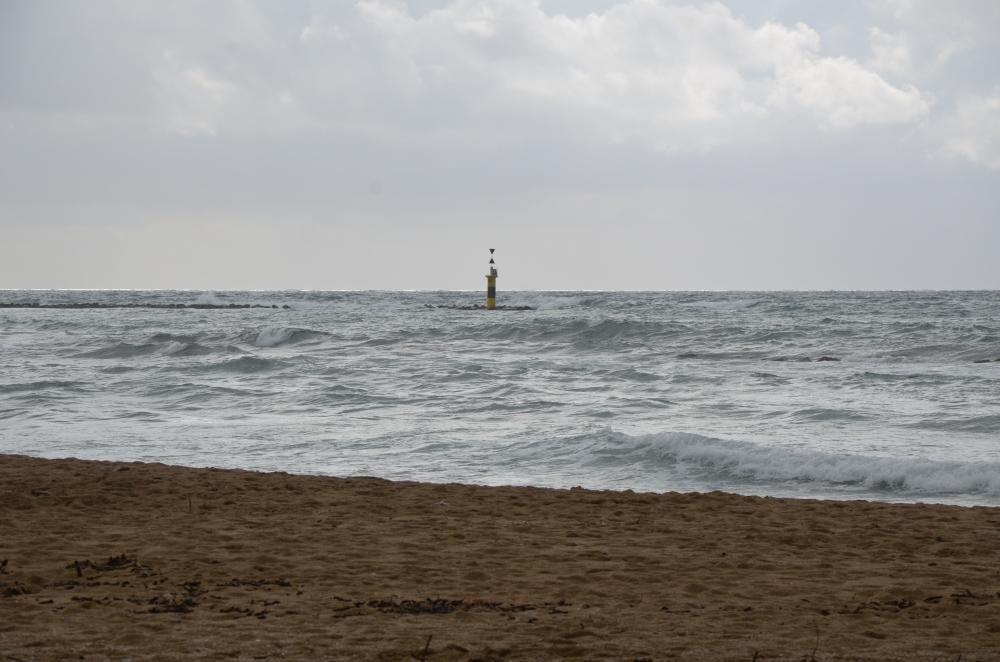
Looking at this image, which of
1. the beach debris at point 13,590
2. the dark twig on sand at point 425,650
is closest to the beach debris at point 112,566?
the beach debris at point 13,590

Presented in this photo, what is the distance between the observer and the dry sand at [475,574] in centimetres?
492

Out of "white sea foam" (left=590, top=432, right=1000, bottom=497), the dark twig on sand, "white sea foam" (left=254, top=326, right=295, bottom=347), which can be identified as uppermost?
"white sea foam" (left=254, top=326, right=295, bottom=347)

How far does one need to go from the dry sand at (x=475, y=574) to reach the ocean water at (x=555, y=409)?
1973mm

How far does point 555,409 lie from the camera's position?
16594 millimetres

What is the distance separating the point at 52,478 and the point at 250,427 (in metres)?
5.31

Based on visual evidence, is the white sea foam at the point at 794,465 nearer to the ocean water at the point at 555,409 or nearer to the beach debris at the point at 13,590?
the ocean water at the point at 555,409

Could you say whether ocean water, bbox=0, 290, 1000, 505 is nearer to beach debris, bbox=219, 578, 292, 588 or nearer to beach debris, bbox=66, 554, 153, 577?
beach debris, bbox=66, 554, 153, 577

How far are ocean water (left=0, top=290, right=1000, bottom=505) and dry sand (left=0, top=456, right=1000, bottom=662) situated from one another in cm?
197

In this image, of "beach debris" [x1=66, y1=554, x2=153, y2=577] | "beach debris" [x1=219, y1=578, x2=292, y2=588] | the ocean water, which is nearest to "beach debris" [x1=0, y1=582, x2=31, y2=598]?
"beach debris" [x1=66, y1=554, x2=153, y2=577]

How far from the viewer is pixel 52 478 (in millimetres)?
9930

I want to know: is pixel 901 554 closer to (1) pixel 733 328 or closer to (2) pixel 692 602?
(2) pixel 692 602

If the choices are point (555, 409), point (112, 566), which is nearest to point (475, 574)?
point (112, 566)

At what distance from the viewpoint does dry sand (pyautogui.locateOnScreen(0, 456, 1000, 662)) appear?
492 cm

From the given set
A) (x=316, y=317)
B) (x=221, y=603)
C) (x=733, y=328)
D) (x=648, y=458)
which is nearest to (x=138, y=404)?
(x=648, y=458)
